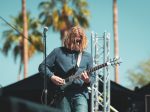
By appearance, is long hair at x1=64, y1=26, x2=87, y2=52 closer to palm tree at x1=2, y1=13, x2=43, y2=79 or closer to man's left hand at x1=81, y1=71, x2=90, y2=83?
man's left hand at x1=81, y1=71, x2=90, y2=83

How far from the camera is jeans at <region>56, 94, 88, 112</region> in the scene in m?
3.63

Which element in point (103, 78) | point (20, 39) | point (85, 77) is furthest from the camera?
point (20, 39)

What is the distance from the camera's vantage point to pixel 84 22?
34.3 meters

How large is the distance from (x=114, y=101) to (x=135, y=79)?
37.1m

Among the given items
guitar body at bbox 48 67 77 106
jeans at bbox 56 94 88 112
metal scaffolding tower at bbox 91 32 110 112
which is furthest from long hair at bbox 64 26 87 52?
metal scaffolding tower at bbox 91 32 110 112

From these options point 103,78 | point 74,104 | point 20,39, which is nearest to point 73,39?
point 74,104

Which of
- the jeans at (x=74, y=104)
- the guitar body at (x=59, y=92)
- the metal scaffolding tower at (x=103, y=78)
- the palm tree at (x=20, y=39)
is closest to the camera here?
the jeans at (x=74, y=104)

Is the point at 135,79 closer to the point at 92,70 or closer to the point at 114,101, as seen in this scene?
the point at 114,101

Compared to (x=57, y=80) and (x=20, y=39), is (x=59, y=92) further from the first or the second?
(x=20, y=39)

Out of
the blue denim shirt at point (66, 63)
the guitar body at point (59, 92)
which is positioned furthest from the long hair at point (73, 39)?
the guitar body at point (59, 92)

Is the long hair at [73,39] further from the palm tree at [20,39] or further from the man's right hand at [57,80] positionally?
the palm tree at [20,39]

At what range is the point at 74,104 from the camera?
3.67m

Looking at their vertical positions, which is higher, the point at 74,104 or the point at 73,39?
the point at 73,39

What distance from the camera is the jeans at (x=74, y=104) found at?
363cm
